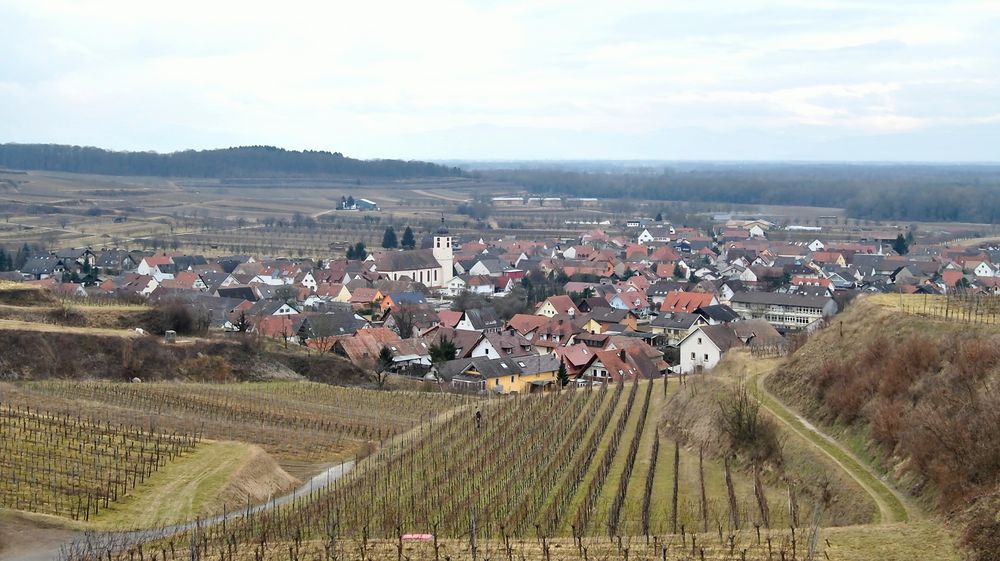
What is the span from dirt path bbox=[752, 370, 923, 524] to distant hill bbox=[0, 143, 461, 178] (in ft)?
570

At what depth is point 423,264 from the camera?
76.9 meters

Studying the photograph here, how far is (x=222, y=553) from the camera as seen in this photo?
50.0 ft

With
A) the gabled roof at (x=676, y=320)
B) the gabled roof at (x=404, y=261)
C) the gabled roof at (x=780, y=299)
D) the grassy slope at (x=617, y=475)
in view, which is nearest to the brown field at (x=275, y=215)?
the gabled roof at (x=404, y=261)

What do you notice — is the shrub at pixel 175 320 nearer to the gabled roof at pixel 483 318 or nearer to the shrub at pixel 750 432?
the gabled roof at pixel 483 318

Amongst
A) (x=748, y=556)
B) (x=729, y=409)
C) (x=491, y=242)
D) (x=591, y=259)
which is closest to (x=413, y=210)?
(x=491, y=242)

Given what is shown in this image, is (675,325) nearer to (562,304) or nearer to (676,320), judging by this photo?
(676,320)

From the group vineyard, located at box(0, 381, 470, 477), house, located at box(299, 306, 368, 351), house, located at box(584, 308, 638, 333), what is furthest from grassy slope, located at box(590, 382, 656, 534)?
house, located at box(584, 308, 638, 333)

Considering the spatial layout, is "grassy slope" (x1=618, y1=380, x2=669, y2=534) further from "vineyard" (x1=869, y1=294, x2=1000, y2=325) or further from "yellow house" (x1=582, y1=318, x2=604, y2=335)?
"yellow house" (x1=582, y1=318, x2=604, y2=335)

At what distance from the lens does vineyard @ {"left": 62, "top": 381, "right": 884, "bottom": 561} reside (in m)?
15.5

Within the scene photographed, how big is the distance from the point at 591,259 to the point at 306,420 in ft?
179

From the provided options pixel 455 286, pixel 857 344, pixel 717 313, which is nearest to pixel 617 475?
pixel 857 344

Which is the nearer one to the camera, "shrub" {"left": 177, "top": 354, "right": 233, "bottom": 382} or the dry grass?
the dry grass

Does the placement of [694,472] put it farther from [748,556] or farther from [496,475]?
[748,556]

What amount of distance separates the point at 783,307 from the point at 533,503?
138 feet
